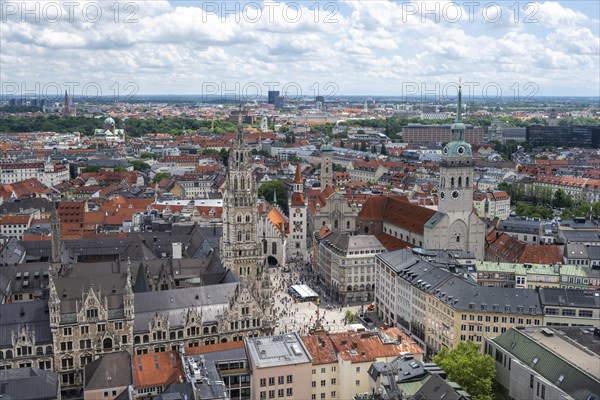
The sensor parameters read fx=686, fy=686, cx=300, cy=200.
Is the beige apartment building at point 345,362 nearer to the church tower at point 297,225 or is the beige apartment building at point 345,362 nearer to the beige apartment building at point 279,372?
the beige apartment building at point 279,372

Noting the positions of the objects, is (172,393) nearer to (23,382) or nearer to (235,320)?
(23,382)

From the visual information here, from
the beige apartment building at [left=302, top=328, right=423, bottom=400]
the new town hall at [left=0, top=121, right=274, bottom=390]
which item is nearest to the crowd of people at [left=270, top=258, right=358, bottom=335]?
the new town hall at [left=0, top=121, right=274, bottom=390]

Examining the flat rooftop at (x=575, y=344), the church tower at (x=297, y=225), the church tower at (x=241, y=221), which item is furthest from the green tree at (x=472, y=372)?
A: the church tower at (x=297, y=225)

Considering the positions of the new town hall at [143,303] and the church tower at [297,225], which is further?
the church tower at [297,225]

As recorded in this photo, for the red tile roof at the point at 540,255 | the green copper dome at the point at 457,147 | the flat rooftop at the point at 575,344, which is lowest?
the flat rooftop at the point at 575,344

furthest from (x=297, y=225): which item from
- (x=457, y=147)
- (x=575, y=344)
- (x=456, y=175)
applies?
(x=575, y=344)

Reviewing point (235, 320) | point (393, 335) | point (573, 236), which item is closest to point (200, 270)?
point (235, 320)

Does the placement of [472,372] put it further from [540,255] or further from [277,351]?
[540,255]
